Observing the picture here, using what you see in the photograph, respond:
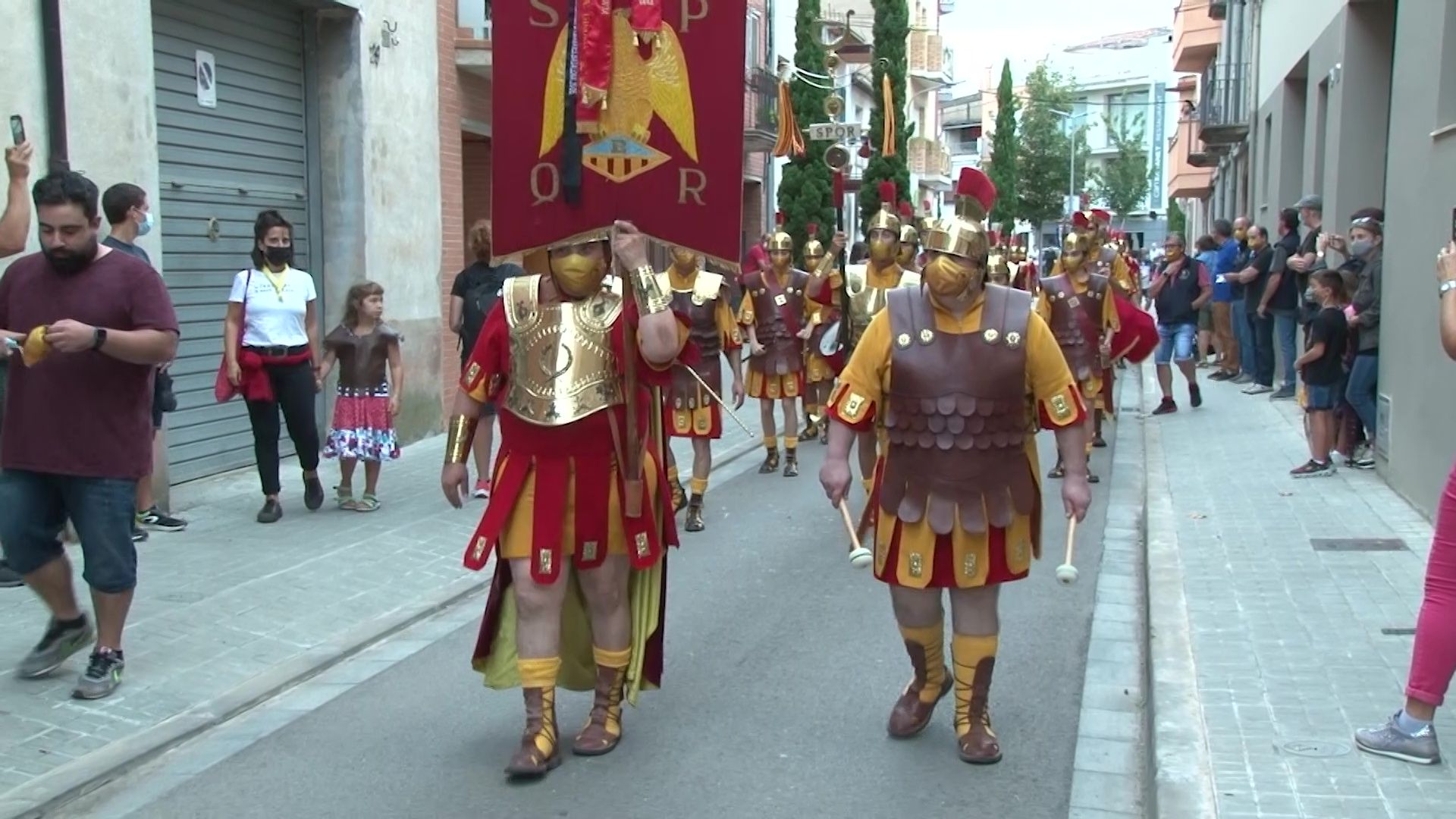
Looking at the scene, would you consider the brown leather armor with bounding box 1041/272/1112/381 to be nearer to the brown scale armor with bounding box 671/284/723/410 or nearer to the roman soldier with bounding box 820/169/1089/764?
the brown scale armor with bounding box 671/284/723/410

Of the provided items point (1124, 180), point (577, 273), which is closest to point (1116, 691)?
point (577, 273)

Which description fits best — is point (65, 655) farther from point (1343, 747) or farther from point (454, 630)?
point (1343, 747)

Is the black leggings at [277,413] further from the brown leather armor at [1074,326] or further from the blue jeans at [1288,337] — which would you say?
the blue jeans at [1288,337]

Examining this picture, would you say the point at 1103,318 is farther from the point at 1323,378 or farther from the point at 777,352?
the point at 777,352

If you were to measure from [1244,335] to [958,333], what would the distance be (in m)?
14.8

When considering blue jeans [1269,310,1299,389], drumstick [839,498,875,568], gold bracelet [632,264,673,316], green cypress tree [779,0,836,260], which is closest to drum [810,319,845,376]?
drumstick [839,498,875,568]

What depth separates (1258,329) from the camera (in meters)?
17.2

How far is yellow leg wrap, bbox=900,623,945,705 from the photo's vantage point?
5.15 m

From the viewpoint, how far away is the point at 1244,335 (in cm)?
1850

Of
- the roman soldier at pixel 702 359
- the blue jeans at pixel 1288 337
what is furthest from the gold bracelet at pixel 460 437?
the blue jeans at pixel 1288 337

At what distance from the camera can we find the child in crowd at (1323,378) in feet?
35.8

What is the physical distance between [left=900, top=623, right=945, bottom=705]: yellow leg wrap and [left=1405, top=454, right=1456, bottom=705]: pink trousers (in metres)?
1.53

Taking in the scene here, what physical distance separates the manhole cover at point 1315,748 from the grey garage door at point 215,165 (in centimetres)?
791

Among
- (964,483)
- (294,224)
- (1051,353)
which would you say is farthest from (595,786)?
(294,224)
